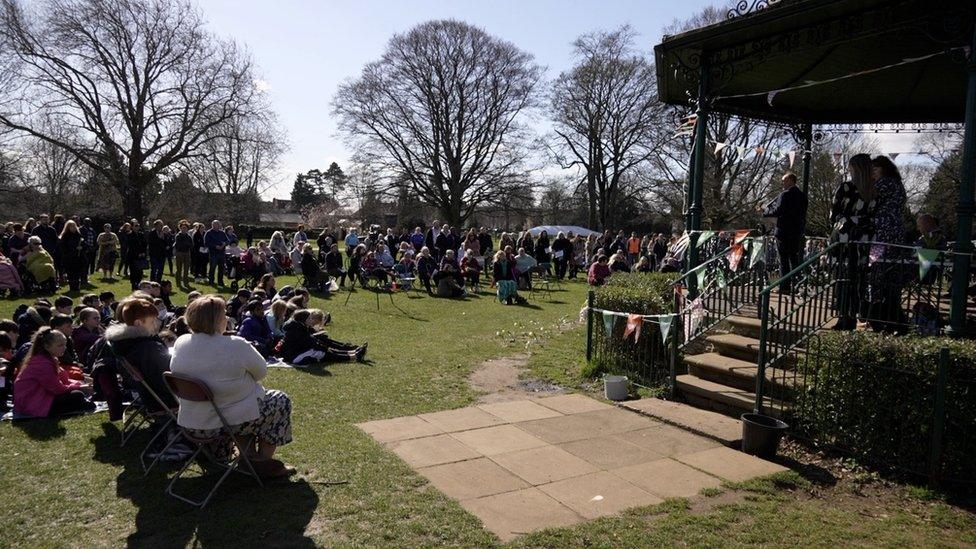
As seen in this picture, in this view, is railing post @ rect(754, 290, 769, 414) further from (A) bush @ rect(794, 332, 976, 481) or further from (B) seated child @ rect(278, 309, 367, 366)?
(B) seated child @ rect(278, 309, 367, 366)

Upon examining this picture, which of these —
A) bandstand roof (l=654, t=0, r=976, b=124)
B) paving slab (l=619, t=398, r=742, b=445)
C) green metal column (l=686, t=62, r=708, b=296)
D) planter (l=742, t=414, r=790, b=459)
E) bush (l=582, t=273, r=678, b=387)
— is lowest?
paving slab (l=619, t=398, r=742, b=445)

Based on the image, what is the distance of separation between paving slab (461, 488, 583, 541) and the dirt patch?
2.70 meters

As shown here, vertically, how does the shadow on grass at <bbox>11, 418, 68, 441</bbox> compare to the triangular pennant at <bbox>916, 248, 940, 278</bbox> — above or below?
→ below

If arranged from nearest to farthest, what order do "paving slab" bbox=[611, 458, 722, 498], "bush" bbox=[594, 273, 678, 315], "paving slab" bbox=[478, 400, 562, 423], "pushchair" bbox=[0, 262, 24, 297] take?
"paving slab" bbox=[611, 458, 722, 498]
"paving slab" bbox=[478, 400, 562, 423]
"bush" bbox=[594, 273, 678, 315]
"pushchair" bbox=[0, 262, 24, 297]

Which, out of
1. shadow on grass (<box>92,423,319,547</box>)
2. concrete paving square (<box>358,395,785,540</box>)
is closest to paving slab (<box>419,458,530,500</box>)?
concrete paving square (<box>358,395,785,540</box>)

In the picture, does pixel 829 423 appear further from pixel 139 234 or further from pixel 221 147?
pixel 221 147

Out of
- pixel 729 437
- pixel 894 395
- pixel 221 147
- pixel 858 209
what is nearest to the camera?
pixel 894 395

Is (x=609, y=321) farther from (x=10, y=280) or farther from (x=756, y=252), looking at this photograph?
(x=10, y=280)

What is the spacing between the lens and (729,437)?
19.2ft

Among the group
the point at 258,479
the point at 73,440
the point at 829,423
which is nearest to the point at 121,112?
the point at 73,440

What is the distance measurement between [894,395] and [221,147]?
30.1 m

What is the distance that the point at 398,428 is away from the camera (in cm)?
609

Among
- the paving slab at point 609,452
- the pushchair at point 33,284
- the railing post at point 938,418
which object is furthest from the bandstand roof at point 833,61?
the pushchair at point 33,284

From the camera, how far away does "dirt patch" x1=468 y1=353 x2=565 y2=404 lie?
24.9ft
